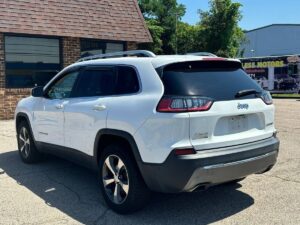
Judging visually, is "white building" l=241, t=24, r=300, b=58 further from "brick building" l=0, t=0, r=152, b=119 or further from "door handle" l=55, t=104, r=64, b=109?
"door handle" l=55, t=104, r=64, b=109

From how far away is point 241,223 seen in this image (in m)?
4.36

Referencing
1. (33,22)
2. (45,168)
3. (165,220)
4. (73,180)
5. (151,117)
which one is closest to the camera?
(151,117)

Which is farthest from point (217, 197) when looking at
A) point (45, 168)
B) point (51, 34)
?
point (51, 34)

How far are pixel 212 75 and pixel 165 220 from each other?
1688mm

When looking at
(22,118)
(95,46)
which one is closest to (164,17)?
(95,46)

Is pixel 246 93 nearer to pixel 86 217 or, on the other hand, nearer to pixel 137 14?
pixel 86 217

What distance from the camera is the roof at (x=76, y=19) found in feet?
43.3

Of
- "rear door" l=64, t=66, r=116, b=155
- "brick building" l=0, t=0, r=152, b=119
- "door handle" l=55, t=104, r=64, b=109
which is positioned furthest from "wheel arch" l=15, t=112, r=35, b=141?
"brick building" l=0, t=0, r=152, b=119

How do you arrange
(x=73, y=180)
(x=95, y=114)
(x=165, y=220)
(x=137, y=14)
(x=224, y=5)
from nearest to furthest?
(x=165, y=220) < (x=95, y=114) < (x=73, y=180) < (x=137, y=14) < (x=224, y=5)

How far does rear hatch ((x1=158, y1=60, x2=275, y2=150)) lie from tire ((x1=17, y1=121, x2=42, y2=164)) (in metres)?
3.47

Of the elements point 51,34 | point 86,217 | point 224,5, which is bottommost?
point 86,217

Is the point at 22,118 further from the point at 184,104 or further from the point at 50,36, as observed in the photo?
the point at 50,36

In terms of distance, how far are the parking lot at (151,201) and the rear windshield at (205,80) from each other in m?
1.34

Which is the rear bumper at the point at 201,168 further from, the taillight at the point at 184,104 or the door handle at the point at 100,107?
the door handle at the point at 100,107
